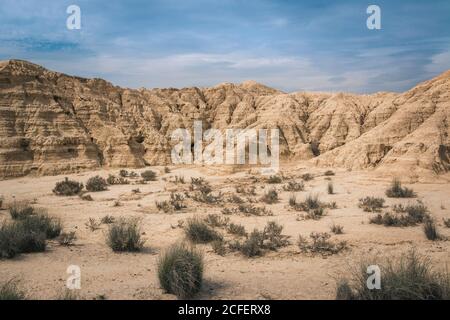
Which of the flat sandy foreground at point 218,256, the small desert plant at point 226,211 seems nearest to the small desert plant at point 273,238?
the flat sandy foreground at point 218,256

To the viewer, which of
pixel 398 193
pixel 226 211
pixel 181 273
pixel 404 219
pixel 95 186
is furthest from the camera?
pixel 95 186

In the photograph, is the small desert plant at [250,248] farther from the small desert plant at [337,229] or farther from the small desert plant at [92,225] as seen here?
the small desert plant at [92,225]

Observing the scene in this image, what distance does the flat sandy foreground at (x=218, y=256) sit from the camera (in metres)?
5.79

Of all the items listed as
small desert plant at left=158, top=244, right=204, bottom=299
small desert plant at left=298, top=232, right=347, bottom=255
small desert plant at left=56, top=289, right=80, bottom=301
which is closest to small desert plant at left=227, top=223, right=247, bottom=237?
small desert plant at left=298, top=232, right=347, bottom=255

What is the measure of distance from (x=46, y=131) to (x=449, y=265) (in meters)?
24.0

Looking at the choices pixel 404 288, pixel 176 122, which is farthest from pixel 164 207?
pixel 176 122

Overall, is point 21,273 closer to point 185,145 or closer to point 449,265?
point 449,265

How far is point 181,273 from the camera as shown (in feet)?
18.4

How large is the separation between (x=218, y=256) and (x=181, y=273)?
83.4 inches

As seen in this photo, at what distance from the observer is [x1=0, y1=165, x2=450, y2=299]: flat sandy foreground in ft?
19.0

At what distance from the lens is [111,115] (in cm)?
3144

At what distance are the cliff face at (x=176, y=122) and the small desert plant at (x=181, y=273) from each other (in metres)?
15.2

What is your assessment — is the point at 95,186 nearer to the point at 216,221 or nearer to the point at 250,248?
the point at 216,221

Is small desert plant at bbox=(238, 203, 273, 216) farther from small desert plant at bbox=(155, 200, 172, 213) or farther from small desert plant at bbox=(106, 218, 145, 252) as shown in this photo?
small desert plant at bbox=(106, 218, 145, 252)
